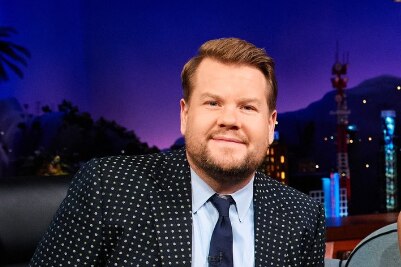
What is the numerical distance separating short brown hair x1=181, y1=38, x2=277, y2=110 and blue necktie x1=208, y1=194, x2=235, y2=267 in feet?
0.86

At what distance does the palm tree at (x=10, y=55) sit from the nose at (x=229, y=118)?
275cm

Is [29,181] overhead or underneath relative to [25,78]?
underneath

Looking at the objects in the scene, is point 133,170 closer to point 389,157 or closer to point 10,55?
point 10,55

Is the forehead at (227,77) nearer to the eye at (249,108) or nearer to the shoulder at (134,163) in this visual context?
the eye at (249,108)

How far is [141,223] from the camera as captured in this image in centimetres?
119

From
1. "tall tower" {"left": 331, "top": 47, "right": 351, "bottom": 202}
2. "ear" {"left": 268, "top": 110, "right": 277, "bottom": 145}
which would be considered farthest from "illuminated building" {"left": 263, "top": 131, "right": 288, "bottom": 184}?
"ear" {"left": 268, "top": 110, "right": 277, "bottom": 145}

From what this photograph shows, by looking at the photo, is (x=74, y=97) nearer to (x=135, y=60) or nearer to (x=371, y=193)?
(x=135, y=60)

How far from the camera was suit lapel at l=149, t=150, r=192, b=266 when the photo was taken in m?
1.18

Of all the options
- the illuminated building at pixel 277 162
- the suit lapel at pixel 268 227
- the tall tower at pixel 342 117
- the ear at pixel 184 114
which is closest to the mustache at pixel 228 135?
the ear at pixel 184 114

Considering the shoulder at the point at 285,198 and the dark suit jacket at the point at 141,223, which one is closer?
the dark suit jacket at the point at 141,223

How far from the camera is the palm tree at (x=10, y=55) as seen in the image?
358 cm

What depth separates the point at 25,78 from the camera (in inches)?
144

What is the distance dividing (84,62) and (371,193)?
2.45m

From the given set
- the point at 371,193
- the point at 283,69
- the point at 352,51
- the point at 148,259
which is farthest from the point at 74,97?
the point at 148,259
